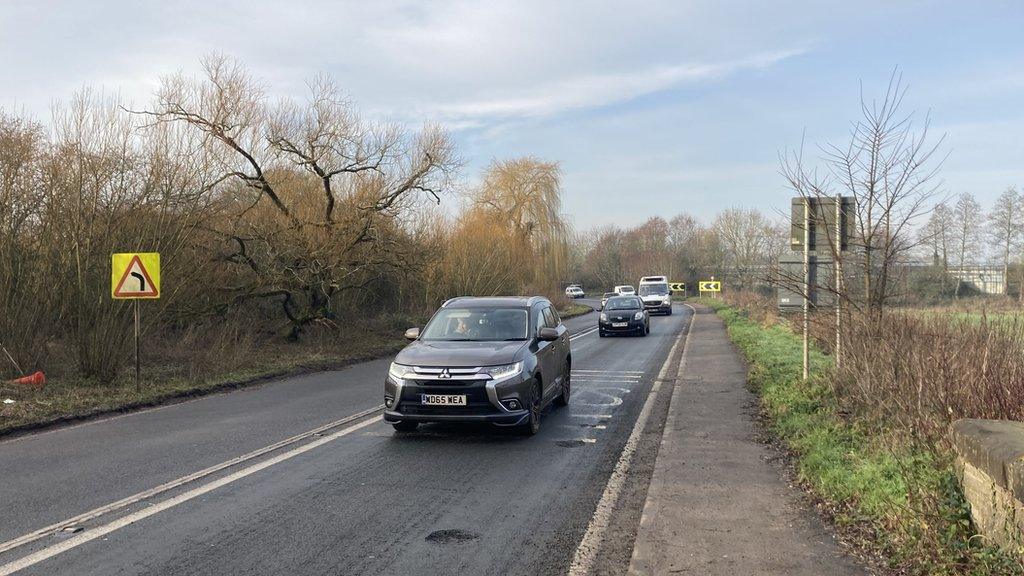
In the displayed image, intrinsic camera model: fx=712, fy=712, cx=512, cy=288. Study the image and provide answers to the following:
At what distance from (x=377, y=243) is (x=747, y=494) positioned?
16.8 metres

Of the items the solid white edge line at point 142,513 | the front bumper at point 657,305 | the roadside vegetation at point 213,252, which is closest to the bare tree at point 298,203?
the roadside vegetation at point 213,252

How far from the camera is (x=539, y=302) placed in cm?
1092

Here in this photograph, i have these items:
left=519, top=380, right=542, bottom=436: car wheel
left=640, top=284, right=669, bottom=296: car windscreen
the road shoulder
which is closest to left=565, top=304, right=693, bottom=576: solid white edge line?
the road shoulder

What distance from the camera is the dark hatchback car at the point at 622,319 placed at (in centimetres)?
2680

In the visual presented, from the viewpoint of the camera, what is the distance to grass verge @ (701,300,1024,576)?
4.21 metres

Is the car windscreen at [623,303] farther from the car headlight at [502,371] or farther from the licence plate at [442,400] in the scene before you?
the licence plate at [442,400]

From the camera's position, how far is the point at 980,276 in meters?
15.8

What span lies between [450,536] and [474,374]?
3214mm

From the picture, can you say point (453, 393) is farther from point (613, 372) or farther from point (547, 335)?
point (613, 372)

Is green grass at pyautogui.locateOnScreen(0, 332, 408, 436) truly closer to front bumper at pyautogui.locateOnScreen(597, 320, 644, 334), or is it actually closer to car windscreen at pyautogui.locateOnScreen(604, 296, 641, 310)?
front bumper at pyautogui.locateOnScreen(597, 320, 644, 334)

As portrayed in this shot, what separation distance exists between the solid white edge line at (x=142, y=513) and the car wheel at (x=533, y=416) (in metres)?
2.32

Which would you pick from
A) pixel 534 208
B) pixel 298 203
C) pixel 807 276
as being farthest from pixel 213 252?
pixel 534 208

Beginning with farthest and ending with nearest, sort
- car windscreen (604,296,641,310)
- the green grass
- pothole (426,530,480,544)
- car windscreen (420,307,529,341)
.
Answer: car windscreen (604,296,641,310), the green grass, car windscreen (420,307,529,341), pothole (426,530,480,544)

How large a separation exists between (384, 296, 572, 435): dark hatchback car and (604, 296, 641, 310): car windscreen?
17.8 metres
